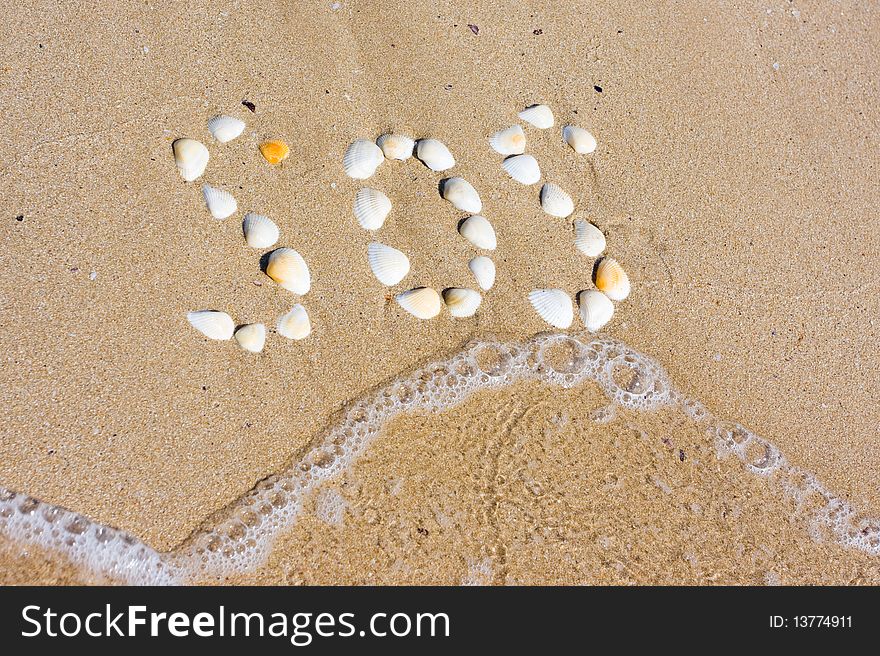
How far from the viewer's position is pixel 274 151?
2482 millimetres

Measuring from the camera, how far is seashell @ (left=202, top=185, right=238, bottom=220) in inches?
93.4

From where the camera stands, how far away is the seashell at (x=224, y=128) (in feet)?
8.14

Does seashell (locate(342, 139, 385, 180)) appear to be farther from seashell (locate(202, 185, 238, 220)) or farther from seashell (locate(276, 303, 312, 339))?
seashell (locate(276, 303, 312, 339))

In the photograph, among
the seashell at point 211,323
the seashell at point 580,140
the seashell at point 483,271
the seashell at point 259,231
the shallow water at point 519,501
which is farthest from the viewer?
the seashell at point 580,140

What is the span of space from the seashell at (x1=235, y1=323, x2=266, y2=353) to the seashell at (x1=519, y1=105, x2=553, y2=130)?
4.72ft

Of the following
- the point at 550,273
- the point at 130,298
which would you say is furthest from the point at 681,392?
the point at 130,298

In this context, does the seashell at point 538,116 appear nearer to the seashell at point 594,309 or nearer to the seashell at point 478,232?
the seashell at point 478,232

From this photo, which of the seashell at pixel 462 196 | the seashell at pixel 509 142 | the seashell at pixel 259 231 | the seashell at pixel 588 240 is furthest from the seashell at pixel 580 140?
the seashell at pixel 259 231

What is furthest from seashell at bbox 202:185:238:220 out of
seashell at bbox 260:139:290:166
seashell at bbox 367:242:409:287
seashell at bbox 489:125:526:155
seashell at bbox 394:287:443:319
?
seashell at bbox 489:125:526:155

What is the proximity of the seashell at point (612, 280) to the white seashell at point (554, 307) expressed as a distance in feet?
0.51

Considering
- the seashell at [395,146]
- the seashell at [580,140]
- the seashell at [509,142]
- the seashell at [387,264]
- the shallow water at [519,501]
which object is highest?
the seashell at [580,140]

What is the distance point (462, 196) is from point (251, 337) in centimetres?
97

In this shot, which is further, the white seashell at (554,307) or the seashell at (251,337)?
the white seashell at (554,307)

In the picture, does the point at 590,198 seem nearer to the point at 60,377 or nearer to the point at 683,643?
the point at 683,643
